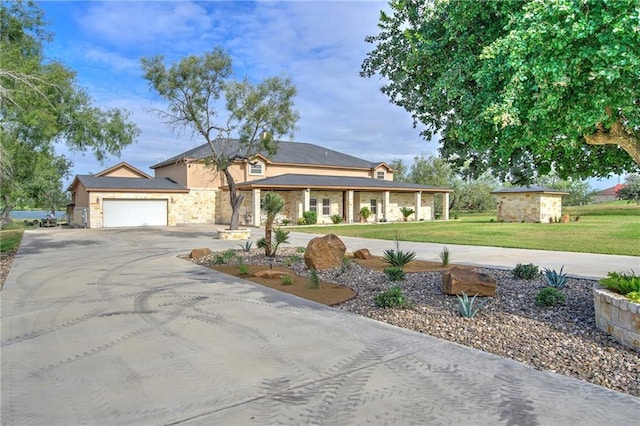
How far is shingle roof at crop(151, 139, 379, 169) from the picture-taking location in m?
35.2

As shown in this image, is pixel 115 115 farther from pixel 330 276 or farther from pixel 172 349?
pixel 172 349

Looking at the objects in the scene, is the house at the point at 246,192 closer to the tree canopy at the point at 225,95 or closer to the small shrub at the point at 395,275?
the tree canopy at the point at 225,95

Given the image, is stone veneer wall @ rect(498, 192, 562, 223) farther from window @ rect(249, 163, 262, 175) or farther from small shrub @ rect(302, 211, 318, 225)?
window @ rect(249, 163, 262, 175)

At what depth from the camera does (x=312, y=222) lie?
31328mm

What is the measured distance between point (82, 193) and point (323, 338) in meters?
32.0

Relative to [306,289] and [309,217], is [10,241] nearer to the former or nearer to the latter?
[309,217]

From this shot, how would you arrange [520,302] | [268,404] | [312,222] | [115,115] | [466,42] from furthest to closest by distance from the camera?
1. [312,222]
2. [115,115]
3. [520,302]
4. [466,42]
5. [268,404]

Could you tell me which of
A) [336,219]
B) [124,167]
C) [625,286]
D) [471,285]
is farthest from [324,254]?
[124,167]

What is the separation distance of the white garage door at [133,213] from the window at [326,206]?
40.5 ft

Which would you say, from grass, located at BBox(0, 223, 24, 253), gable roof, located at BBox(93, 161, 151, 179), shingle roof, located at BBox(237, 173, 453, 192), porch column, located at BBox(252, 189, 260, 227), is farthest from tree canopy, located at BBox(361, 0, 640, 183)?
gable roof, located at BBox(93, 161, 151, 179)

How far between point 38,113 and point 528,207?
3152 centimetres

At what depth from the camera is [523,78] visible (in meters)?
4.41

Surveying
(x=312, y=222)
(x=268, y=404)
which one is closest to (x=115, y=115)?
(x=268, y=404)

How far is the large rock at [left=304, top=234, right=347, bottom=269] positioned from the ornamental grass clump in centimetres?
626
